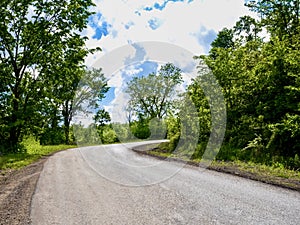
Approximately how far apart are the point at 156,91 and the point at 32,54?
8951 mm

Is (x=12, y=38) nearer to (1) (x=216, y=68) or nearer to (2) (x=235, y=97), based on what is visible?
(1) (x=216, y=68)

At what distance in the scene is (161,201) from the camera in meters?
5.11

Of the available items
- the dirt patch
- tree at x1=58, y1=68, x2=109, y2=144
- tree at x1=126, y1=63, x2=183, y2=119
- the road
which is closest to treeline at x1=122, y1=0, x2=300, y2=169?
tree at x1=126, y1=63, x2=183, y2=119

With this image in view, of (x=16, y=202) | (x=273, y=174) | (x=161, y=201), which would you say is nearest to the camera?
(x=161, y=201)

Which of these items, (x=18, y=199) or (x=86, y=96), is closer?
(x=18, y=199)

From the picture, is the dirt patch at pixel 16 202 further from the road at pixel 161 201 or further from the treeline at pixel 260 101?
the treeline at pixel 260 101

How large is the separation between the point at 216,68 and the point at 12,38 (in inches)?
519

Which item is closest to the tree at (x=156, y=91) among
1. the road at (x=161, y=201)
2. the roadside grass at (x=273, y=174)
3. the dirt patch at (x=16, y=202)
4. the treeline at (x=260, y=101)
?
the treeline at (x=260, y=101)

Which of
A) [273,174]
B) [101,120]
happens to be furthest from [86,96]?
[273,174]

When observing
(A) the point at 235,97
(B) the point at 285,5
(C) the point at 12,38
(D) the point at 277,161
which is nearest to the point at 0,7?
(C) the point at 12,38

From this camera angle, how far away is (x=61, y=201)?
17.1 feet

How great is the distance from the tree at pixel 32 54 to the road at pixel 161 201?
34.7 ft

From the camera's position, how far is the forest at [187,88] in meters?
10.6

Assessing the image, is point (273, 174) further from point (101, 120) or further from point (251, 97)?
point (101, 120)
